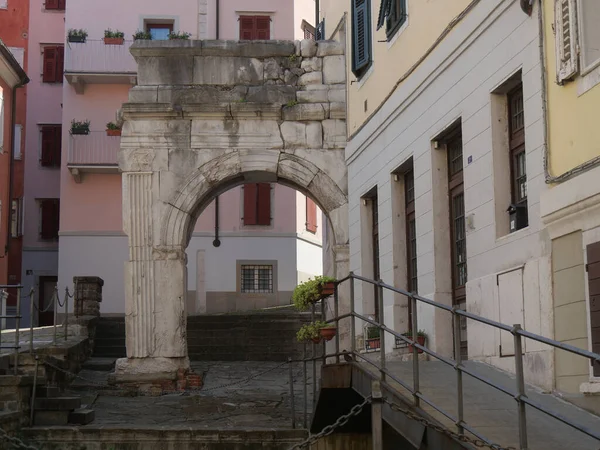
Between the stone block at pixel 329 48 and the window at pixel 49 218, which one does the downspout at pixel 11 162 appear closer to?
the window at pixel 49 218

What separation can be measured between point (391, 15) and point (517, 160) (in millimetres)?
4828

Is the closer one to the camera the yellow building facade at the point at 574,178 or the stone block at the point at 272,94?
the yellow building facade at the point at 574,178

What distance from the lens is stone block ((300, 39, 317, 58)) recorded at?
18562 mm

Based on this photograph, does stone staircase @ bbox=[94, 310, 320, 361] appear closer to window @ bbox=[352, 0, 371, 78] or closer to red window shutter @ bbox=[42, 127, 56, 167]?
window @ bbox=[352, 0, 371, 78]

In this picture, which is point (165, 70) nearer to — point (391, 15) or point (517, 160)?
point (391, 15)

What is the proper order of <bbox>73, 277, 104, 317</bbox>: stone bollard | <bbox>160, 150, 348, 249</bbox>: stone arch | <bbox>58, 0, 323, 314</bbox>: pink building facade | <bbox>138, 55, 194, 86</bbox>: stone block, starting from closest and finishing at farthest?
1. <bbox>160, 150, 348, 249</bbox>: stone arch
2. <bbox>138, 55, 194, 86</bbox>: stone block
3. <bbox>73, 277, 104, 317</bbox>: stone bollard
4. <bbox>58, 0, 323, 314</bbox>: pink building facade

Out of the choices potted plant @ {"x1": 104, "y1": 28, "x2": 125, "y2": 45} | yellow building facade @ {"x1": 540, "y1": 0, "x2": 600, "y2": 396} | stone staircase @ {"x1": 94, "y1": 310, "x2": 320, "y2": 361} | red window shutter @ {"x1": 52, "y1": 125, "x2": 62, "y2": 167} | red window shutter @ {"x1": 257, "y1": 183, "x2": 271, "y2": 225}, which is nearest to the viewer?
yellow building facade @ {"x1": 540, "y1": 0, "x2": 600, "y2": 396}

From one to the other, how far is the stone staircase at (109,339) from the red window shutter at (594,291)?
14693mm

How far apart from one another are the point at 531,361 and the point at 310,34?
26717 millimetres

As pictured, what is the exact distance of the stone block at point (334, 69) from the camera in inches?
728

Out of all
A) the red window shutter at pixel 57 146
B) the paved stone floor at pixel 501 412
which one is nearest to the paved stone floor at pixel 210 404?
the paved stone floor at pixel 501 412

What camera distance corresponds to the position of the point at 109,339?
22.8m

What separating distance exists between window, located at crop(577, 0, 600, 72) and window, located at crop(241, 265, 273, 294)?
2405cm

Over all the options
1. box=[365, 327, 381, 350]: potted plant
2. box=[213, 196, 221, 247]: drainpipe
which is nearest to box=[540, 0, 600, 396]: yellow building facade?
box=[365, 327, 381, 350]: potted plant
